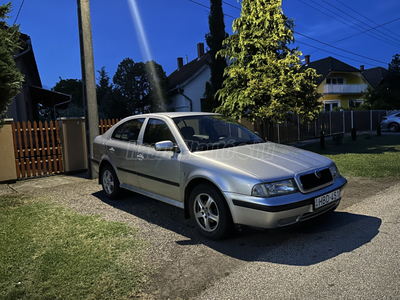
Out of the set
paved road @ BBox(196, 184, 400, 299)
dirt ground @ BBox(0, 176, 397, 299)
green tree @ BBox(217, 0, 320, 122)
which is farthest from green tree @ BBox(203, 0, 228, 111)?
paved road @ BBox(196, 184, 400, 299)

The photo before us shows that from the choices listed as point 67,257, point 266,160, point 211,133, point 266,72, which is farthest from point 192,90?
point 67,257

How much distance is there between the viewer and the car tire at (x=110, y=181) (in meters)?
5.79

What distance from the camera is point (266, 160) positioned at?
394cm

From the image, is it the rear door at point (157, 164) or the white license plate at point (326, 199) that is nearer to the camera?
the white license plate at point (326, 199)

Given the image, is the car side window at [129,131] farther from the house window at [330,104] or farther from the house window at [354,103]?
the house window at [330,104]

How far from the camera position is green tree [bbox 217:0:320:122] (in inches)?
408

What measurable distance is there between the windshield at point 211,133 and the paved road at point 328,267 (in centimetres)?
157

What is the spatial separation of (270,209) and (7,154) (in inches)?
276

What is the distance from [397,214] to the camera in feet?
15.3

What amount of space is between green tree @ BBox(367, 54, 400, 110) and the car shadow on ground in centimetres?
3044

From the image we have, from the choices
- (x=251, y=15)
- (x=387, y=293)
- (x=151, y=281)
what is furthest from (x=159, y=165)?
(x=251, y=15)

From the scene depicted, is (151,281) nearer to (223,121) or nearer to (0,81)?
(223,121)

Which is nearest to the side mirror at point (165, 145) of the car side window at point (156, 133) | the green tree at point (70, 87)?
the car side window at point (156, 133)

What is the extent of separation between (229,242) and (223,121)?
2.13 metres
